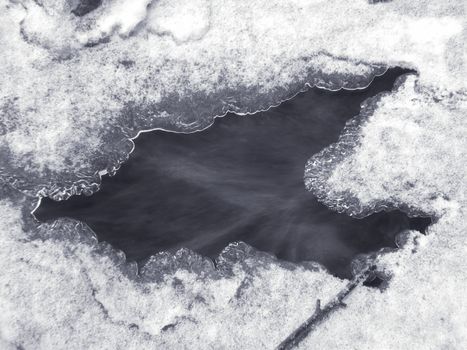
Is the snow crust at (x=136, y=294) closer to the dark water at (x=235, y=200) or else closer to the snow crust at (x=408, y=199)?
the dark water at (x=235, y=200)

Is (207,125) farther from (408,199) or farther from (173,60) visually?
(408,199)

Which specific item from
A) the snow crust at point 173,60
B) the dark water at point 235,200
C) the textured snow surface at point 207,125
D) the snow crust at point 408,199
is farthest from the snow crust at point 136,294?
the snow crust at point 173,60

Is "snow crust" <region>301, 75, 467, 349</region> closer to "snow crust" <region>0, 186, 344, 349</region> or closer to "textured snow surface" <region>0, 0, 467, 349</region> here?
"textured snow surface" <region>0, 0, 467, 349</region>

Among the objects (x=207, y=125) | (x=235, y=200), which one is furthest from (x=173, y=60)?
(x=235, y=200)

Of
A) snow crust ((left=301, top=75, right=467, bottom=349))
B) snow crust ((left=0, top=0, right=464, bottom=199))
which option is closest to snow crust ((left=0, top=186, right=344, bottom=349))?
snow crust ((left=301, top=75, right=467, bottom=349))

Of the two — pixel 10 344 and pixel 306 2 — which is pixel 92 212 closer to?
pixel 10 344

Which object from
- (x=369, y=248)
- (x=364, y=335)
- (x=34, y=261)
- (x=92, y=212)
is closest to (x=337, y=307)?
(x=364, y=335)
